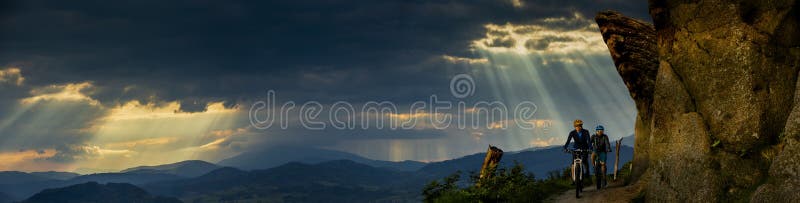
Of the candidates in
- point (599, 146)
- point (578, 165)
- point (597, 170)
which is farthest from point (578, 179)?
point (599, 146)

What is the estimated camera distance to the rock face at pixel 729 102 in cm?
1530

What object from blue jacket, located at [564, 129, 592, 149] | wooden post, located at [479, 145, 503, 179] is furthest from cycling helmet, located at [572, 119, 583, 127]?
wooden post, located at [479, 145, 503, 179]

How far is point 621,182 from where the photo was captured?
94.5 feet

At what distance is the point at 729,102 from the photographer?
53.0 feet

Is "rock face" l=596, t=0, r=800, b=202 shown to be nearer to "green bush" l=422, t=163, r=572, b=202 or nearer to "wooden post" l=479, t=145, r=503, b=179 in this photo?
"green bush" l=422, t=163, r=572, b=202

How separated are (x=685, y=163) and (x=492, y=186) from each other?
1237 centimetres

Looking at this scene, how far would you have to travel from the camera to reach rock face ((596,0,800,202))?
15297 mm

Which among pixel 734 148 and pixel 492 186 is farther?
pixel 492 186

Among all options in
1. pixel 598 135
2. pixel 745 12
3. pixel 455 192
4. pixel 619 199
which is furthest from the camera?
pixel 455 192

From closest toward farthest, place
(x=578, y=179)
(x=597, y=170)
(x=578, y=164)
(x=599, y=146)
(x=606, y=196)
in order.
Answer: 1. (x=606, y=196)
2. (x=578, y=164)
3. (x=578, y=179)
4. (x=597, y=170)
5. (x=599, y=146)

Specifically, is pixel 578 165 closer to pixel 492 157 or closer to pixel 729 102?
pixel 729 102

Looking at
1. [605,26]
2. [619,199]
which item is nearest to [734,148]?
[619,199]

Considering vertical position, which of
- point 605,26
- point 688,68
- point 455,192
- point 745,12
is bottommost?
point 455,192

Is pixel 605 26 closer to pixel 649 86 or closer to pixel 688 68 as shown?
pixel 649 86
